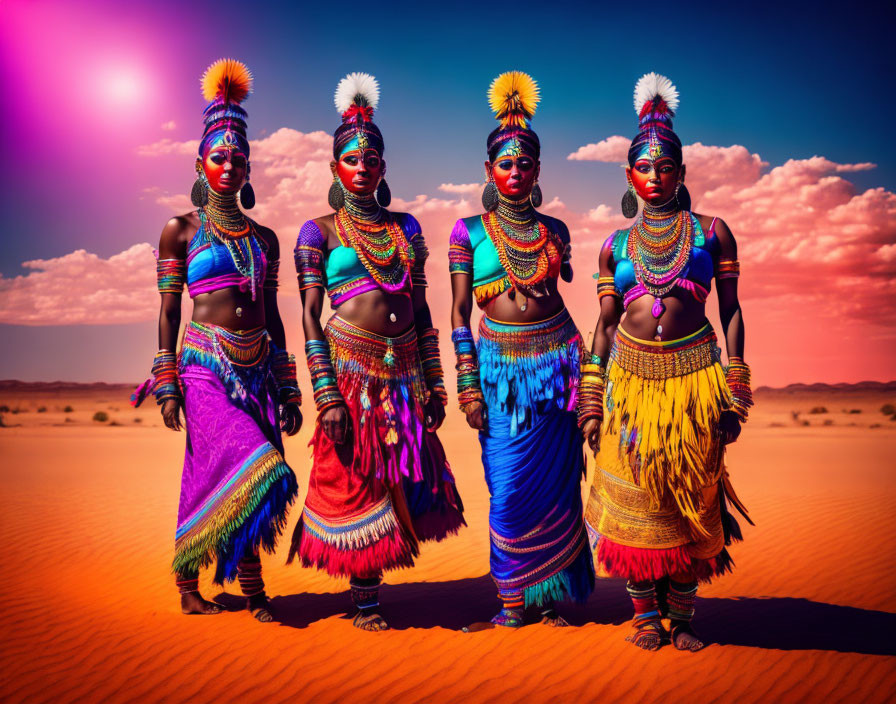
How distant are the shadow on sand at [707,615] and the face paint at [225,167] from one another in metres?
3.30

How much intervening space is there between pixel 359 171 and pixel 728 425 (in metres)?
3.07

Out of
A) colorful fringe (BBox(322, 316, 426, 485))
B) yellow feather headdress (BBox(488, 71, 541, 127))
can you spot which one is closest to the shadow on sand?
colorful fringe (BBox(322, 316, 426, 485))

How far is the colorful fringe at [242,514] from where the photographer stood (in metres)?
5.73

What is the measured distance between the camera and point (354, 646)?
18.1ft

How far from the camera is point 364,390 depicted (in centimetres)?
573

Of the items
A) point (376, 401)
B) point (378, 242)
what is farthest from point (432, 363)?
point (378, 242)

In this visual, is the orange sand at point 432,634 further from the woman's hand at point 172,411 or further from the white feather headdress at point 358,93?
the white feather headdress at point 358,93

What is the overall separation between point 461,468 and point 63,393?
69371 mm

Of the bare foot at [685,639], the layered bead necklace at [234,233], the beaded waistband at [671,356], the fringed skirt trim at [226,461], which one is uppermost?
the layered bead necklace at [234,233]

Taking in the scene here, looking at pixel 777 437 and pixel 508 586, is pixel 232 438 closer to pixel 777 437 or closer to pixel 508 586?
pixel 508 586

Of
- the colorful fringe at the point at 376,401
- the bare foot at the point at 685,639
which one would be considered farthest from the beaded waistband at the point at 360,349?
the bare foot at the point at 685,639

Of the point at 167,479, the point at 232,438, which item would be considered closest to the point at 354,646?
the point at 232,438

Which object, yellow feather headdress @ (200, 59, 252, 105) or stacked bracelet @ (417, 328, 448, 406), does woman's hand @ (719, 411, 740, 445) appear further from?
yellow feather headdress @ (200, 59, 252, 105)

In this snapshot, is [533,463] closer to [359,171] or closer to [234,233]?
[359,171]
